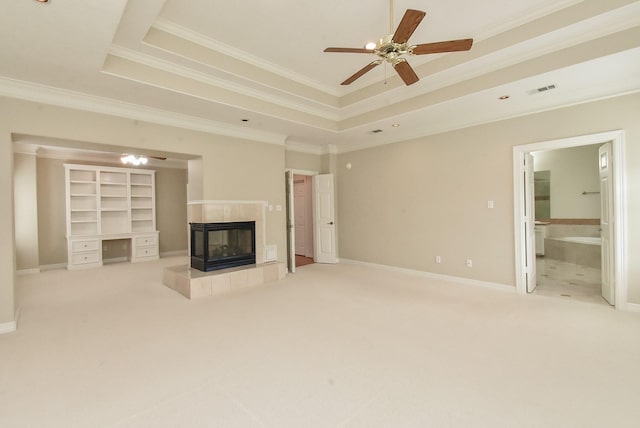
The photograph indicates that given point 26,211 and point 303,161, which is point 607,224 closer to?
point 303,161

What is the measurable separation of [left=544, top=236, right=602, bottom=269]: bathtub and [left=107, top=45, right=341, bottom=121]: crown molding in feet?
19.2

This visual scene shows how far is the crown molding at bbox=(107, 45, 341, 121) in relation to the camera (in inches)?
126

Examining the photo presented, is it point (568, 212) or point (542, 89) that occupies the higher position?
point (542, 89)

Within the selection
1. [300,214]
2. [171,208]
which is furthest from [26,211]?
[300,214]

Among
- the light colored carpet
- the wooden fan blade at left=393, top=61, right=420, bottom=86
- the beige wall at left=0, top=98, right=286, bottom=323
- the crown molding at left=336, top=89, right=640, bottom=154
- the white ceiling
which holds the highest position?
the white ceiling

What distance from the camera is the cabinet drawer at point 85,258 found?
648cm

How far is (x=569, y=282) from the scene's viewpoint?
4.83 meters

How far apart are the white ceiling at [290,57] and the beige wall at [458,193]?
29 centimetres

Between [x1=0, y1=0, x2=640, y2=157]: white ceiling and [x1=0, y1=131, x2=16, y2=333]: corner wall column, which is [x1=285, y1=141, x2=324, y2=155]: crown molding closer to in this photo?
[x1=0, y1=0, x2=640, y2=157]: white ceiling

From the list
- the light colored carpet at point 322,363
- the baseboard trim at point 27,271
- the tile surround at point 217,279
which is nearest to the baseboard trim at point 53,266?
the baseboard trim at point 27,271

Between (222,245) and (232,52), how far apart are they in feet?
9.33

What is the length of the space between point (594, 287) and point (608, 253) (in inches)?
44.2

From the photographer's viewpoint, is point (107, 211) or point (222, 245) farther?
point (107, 211)

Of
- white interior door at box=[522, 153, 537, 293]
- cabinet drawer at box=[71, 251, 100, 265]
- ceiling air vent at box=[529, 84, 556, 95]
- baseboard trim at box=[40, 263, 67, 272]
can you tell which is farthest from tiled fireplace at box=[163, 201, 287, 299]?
ceiling air vent at box=[529, 84, 556, 95]
